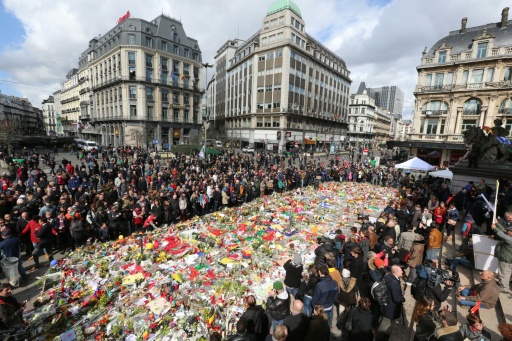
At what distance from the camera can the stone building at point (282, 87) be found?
5056 cm

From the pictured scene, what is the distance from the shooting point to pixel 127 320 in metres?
5.19

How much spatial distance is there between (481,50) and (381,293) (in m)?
40.6

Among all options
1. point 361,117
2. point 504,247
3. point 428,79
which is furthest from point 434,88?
point 361,117

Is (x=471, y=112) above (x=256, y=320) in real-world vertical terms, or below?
above

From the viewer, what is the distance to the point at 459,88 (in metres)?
31.6

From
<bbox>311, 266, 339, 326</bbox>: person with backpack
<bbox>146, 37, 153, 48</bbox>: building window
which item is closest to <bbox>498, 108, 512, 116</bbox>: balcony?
<bbox>311, 266, 339, 326</bbox>: person with backpack

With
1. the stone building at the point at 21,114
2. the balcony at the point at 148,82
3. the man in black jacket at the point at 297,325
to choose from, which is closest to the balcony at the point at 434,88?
the man in black jacket at the point at 297,325

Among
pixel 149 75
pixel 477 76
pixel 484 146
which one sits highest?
pixel 149 75

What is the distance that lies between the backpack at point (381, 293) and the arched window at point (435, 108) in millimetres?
38312

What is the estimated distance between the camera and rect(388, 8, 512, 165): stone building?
2941 cm

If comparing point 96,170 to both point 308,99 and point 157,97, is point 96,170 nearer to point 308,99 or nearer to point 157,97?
point 157,97

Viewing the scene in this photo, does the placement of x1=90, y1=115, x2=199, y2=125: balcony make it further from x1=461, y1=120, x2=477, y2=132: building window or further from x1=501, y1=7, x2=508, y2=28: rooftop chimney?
x1=501, y1=7, x2=508, y2=28: rooftop chimney

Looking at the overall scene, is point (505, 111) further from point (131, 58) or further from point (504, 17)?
point (131, 58)

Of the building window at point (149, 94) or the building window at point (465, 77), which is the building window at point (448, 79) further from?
the building window at point (149, 94)
